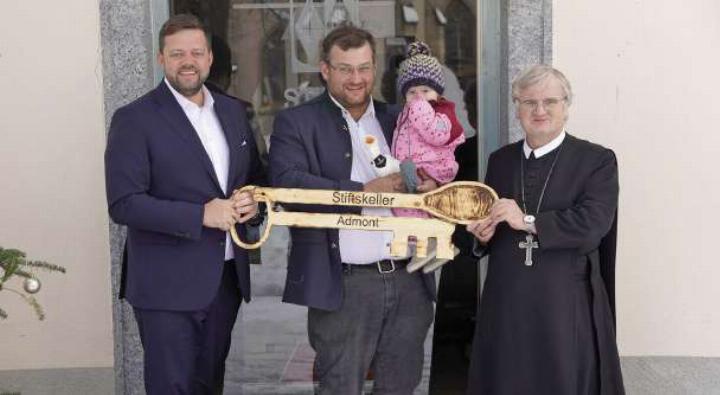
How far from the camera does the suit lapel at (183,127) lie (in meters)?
3.46

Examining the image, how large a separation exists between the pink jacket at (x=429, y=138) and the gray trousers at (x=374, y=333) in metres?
0.30

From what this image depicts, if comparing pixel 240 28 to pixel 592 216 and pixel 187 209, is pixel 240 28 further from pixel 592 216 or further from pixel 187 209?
pixel 592 216

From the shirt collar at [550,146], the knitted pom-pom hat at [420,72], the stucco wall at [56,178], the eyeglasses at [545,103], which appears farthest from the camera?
the stucco wall at [56,178]

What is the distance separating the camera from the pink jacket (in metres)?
3.35

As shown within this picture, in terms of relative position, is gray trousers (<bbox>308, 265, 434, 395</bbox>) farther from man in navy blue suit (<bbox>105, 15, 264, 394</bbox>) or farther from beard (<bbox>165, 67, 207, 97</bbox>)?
beard (<bbox>165, 67, 207, 97</bbox>)

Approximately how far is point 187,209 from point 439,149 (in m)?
0.93

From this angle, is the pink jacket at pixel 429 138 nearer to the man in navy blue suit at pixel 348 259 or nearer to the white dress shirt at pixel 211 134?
the man in navy blue suit at pixel 348 259

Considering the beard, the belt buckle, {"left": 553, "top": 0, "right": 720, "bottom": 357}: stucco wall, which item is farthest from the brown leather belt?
{"left": 553, "top": 0, "right": 720, "bottom": 357}: stucco wall

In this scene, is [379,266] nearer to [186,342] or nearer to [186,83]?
[186,342]

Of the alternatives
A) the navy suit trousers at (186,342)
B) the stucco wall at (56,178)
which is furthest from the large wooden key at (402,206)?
the stucco wall at (56,178)

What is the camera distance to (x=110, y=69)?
4.34m

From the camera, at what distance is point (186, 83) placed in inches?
136

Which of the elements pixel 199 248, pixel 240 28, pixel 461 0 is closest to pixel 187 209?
pixel 199 248

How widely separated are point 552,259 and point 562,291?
0.12 meters
